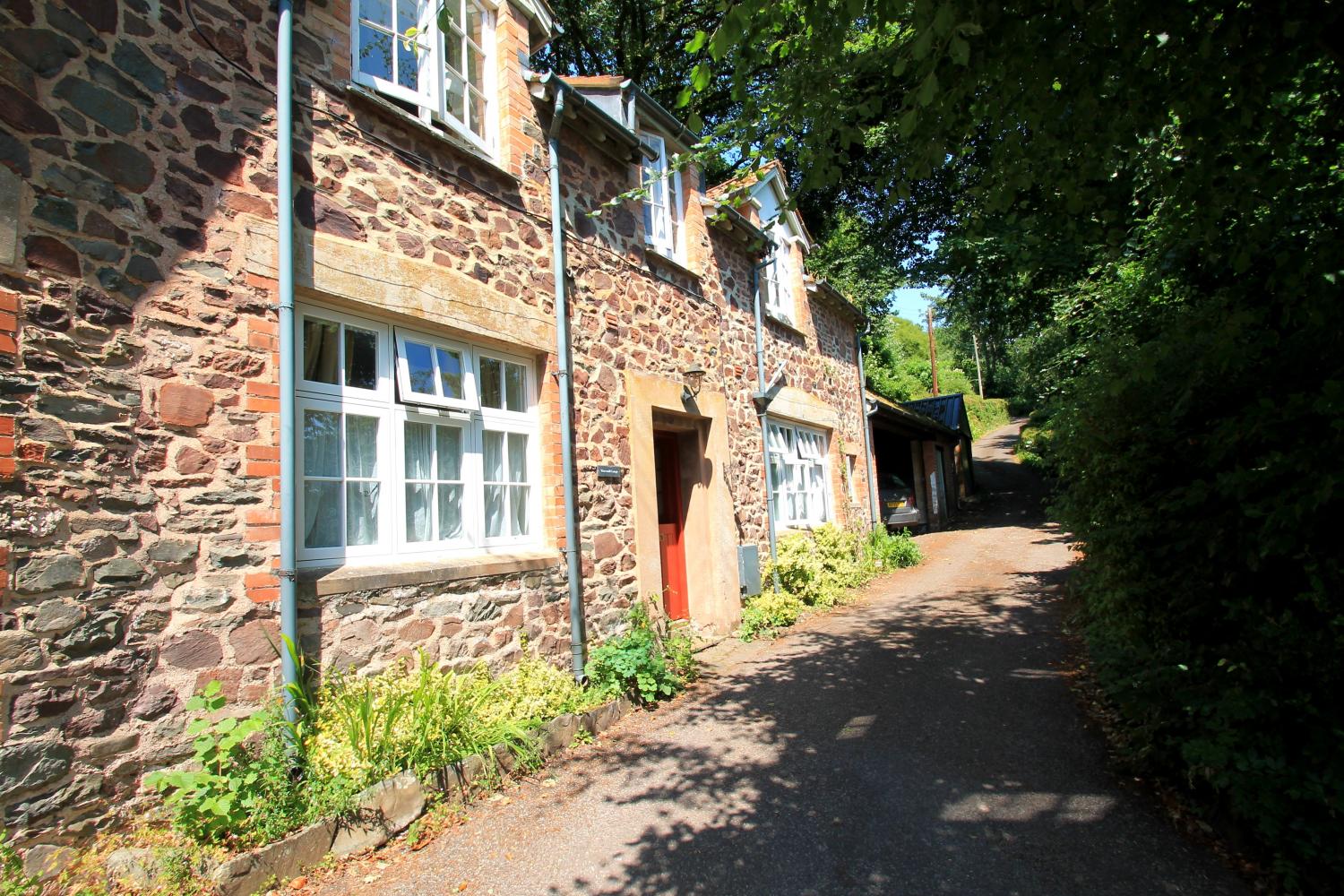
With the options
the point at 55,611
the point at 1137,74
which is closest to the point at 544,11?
the point at 1137,74

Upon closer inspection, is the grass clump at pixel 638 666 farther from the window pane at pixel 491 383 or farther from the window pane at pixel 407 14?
the window pane at pixel 407 14

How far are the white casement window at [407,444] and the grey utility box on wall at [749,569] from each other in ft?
11.1

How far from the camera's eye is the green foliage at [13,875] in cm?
284

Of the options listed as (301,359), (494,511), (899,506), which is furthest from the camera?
(899,506)

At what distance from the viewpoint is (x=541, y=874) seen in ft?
11.4

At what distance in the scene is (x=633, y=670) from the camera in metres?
5.86

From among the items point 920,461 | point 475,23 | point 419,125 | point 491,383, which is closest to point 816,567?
point 491,383

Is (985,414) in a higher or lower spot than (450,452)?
higher

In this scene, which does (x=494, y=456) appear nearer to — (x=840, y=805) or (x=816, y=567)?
(x=840, y=805)

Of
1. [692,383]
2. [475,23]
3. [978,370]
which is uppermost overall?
[978,370]

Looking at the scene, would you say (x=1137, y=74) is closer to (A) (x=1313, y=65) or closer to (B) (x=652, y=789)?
(A) (x=1313, y=65)

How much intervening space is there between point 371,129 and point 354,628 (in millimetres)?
3222

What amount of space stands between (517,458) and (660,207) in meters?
3.85

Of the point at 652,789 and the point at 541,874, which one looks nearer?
the point at 541,874
